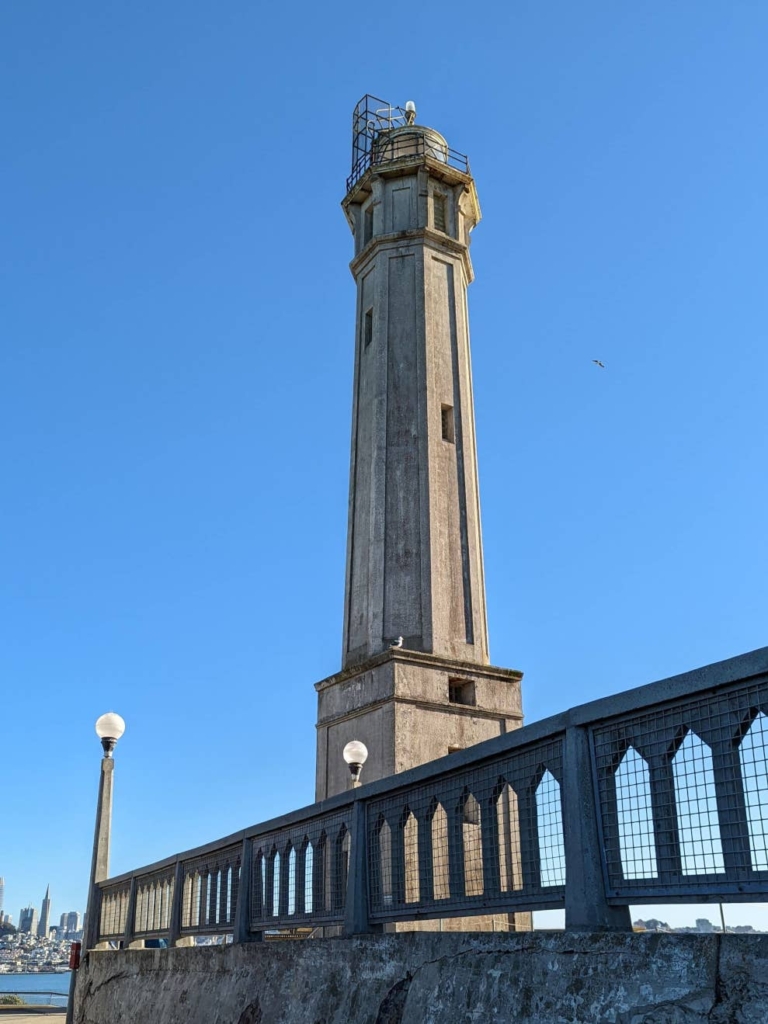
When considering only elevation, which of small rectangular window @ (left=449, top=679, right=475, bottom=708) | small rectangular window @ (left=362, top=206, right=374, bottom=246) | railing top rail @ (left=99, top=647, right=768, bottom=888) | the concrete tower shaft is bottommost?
railing top rail @ (left=99, top=647, right=768, bottom=888)

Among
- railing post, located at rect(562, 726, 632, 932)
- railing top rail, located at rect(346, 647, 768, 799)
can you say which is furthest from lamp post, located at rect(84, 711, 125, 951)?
railing post, located at rect(562, 726, 632, 932)

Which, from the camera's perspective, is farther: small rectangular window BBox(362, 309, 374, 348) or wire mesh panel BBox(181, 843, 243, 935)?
small rectangular window BBox(362, 309, 374, 348)

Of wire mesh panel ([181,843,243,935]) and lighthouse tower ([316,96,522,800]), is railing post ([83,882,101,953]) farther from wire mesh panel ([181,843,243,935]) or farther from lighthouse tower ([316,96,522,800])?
lighthouse tower ([316,96,522,800])

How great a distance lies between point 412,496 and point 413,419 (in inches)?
68.9

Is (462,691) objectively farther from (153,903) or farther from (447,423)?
(153,903)

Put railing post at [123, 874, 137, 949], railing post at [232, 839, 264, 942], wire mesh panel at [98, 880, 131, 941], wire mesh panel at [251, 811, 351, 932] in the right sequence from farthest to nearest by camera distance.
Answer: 1. wire mesh panel at [98, 880, 131, 941]
2. railing post at [123, 874, 137, 949]
3. railing post at [232, 839, 264, 942]
4. wire mesh panel at [251, 811, 351, 932]

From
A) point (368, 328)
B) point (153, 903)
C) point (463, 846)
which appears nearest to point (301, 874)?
point (463, 846)

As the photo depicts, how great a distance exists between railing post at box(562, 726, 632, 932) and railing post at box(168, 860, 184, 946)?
6.85 metres

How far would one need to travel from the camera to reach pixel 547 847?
4734mm

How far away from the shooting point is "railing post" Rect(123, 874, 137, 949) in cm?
1191

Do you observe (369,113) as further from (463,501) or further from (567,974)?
(567,974)

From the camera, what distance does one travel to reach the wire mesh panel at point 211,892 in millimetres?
8891

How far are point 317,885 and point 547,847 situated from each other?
3.07 m

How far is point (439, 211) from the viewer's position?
74.9 ft
